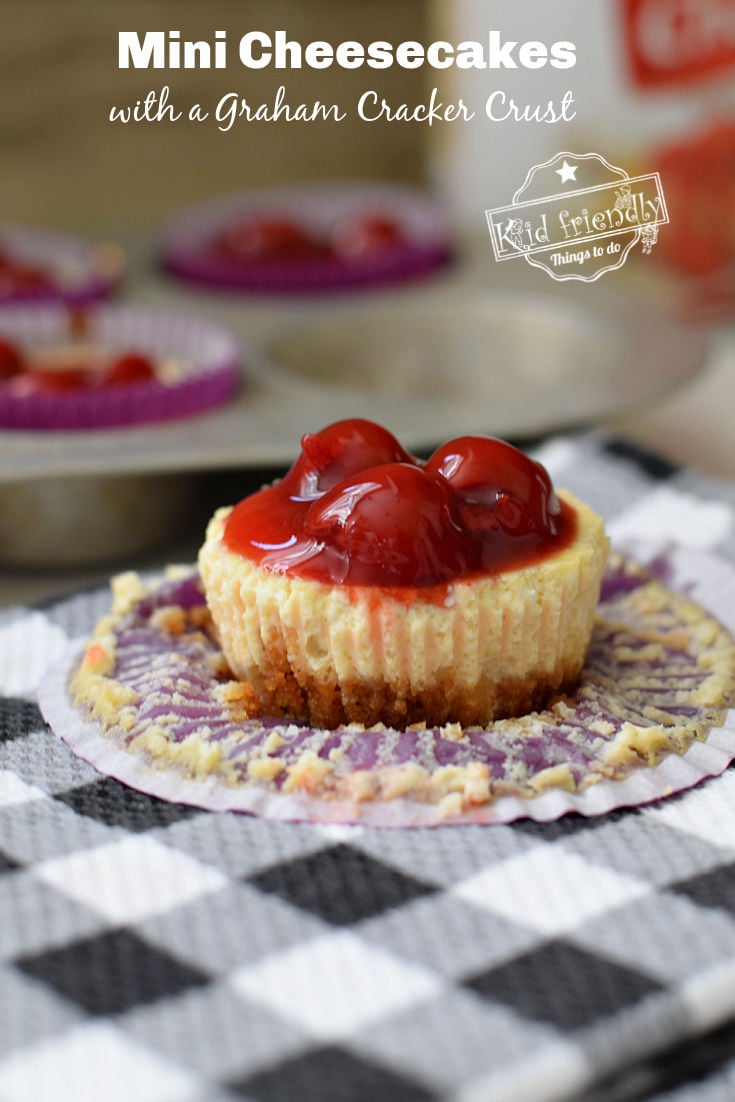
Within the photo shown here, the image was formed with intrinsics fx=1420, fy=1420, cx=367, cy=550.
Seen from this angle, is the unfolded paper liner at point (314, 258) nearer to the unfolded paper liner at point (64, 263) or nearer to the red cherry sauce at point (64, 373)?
the unfolded paper liner at point (64, 263)

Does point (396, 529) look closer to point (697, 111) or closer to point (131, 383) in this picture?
point (131, 383)

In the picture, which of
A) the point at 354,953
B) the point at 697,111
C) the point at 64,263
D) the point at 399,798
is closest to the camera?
the point at 354,953

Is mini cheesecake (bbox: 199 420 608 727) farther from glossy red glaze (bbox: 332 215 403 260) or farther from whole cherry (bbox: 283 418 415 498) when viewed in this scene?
glossy red glaze (bbox: 332 215 403 260)

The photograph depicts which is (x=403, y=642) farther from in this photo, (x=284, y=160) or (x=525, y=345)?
(x=284, y=160)

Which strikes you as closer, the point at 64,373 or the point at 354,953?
the point at 354,953

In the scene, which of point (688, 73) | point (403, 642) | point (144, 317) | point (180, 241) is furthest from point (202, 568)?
point (688, 73)

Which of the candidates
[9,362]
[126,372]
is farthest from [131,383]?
[9,362]

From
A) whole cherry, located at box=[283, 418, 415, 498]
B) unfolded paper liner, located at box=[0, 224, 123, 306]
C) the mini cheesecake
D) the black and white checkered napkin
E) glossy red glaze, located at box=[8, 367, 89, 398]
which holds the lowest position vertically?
the black and white checkered napkin

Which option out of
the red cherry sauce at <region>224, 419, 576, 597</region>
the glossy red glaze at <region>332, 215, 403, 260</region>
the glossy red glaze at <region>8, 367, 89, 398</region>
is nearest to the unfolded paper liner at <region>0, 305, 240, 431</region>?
the glossy red glaze at <region>8, 367, 89, 398</region>
